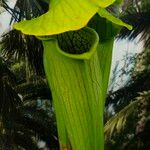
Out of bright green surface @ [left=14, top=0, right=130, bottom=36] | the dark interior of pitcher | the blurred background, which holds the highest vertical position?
bright green surface @ [left=14, top=0, right=130, bottom=36]

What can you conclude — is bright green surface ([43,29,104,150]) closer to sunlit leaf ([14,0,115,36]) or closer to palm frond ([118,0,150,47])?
sunlit leaf ([14,0,115,36])

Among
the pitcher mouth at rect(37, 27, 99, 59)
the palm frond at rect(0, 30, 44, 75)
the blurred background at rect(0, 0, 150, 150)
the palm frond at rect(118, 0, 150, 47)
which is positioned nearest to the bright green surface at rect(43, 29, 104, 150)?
the pitcher mouth at rect(37, 27, 99, 59)

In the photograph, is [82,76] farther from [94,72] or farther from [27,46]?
[27,46]

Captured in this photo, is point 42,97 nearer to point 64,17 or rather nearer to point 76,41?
point 76,41

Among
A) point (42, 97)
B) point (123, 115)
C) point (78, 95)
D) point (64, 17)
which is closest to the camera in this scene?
point (64, 17)

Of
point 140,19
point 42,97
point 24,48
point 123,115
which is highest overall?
point 24,48

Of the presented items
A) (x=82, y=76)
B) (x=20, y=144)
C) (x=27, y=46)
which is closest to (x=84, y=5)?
(x=82, y=76)

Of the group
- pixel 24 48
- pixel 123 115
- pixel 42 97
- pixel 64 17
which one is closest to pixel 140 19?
pixel 123 115

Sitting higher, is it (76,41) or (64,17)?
(64,17)

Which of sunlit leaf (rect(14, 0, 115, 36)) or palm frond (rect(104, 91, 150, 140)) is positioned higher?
sunlit leaf (rect(14, 0, 115, 36))

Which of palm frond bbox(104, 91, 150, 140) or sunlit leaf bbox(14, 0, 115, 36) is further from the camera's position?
palm frond bbox(104, 91, 150, 140)
